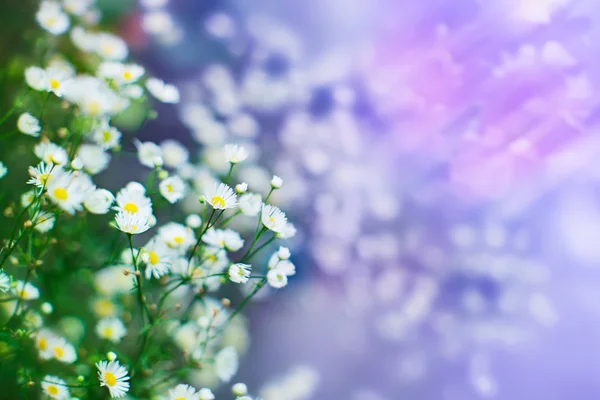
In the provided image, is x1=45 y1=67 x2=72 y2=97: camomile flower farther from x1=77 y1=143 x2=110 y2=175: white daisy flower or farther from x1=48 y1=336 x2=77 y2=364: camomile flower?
x1=48 y1=336 x2=77 y2=364: camomile flower

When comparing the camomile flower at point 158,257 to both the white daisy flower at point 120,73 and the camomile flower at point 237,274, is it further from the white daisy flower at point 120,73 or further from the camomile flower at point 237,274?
the white daisy flower at point 120,73

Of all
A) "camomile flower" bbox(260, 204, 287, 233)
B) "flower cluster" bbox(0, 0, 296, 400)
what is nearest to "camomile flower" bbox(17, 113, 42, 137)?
"flower cluster" bbox(0, 0, 296, 400)

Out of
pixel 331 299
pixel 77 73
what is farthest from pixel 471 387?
pixel 77 73

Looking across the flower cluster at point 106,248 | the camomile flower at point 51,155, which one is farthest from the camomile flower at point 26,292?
the camomile flower at point 51,155

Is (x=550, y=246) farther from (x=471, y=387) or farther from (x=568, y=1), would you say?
(x=568, y=1)

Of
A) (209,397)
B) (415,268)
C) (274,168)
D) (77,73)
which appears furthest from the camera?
(415,268)

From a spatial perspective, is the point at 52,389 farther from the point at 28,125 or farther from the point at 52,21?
the point at 52,21
